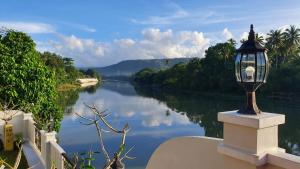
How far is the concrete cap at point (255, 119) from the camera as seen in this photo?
1802 millimetres

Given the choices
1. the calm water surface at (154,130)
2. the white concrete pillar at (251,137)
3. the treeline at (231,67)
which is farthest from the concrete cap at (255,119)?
the treeline at (231,67)

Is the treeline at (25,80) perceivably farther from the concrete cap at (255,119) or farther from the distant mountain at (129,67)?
the distant mountain at (129,67)

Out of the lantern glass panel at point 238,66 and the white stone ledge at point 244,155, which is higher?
the lantern glass panel at point 238,66

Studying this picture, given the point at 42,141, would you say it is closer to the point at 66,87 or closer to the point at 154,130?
the point at 154,130

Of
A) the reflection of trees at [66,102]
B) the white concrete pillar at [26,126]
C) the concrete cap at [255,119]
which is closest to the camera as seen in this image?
the concrete cap at [255,119]

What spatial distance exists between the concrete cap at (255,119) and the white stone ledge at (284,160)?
0.18 m

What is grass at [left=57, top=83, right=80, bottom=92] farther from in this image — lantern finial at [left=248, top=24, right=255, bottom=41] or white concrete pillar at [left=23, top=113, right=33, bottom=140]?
lantern finial at [left=248, top=24, right=255, bottom=41]

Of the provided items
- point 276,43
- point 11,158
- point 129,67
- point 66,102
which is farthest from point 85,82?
point 129,67

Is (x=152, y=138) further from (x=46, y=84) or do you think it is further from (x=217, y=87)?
(x=217, y=87)

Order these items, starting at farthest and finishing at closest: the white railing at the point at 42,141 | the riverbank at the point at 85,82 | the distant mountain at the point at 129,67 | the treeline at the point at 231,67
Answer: the distant mountain at the point at 129,67 → the riverbank at the point at 85,82 → the treeline at the point at 231,67 → the white railing at the point at 42,141

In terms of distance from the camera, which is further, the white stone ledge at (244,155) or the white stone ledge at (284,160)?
the white stone ledge at (244,155)

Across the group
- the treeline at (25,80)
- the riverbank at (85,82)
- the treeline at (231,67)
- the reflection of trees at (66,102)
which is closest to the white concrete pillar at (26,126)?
the treeline at (25,80)

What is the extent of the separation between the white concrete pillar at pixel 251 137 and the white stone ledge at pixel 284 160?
0.03 metres

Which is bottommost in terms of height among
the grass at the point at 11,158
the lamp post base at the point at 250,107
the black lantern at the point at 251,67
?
the grass at the point at 11,158
